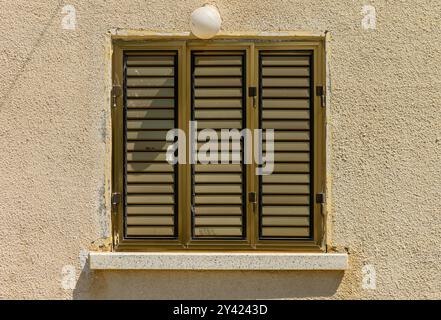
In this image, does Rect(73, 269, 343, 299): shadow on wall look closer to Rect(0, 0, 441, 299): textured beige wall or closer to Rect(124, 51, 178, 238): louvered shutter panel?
Rect(0, 0, 441, 299): textured beige wall

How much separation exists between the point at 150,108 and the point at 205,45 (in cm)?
60

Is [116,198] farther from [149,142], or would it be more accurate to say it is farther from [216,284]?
[216,284]

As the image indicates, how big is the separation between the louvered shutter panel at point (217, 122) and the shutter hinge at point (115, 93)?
533mm

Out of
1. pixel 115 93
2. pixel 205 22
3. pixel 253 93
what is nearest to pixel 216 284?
pixel 253 93

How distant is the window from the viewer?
4152mm

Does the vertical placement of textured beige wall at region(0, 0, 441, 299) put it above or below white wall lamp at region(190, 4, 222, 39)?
below

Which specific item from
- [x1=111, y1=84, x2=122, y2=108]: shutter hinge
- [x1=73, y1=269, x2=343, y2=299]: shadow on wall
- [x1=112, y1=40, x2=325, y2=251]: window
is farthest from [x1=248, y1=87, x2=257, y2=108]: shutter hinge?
[x1=73, y1=269, x2=343, y2=299]: shadow on wall

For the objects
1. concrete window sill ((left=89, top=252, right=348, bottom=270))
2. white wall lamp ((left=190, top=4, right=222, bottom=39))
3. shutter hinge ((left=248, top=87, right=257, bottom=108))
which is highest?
white wall lamp ((left=190, top=4, right=222, bottom=39))

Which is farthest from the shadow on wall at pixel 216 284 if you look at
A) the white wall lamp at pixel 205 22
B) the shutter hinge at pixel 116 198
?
the white wall lamp at pixel 205 22

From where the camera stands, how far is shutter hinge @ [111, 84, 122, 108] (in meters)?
4.17

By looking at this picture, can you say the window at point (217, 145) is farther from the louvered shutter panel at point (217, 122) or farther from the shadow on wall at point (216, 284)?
the shadow on wall at point (216, 284)

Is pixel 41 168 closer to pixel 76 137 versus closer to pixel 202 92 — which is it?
pixel 76 137

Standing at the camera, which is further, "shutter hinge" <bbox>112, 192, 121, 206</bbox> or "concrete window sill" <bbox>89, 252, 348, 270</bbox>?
"shutter hinge" <bbox>112, 192, 121, 206</bbox>
